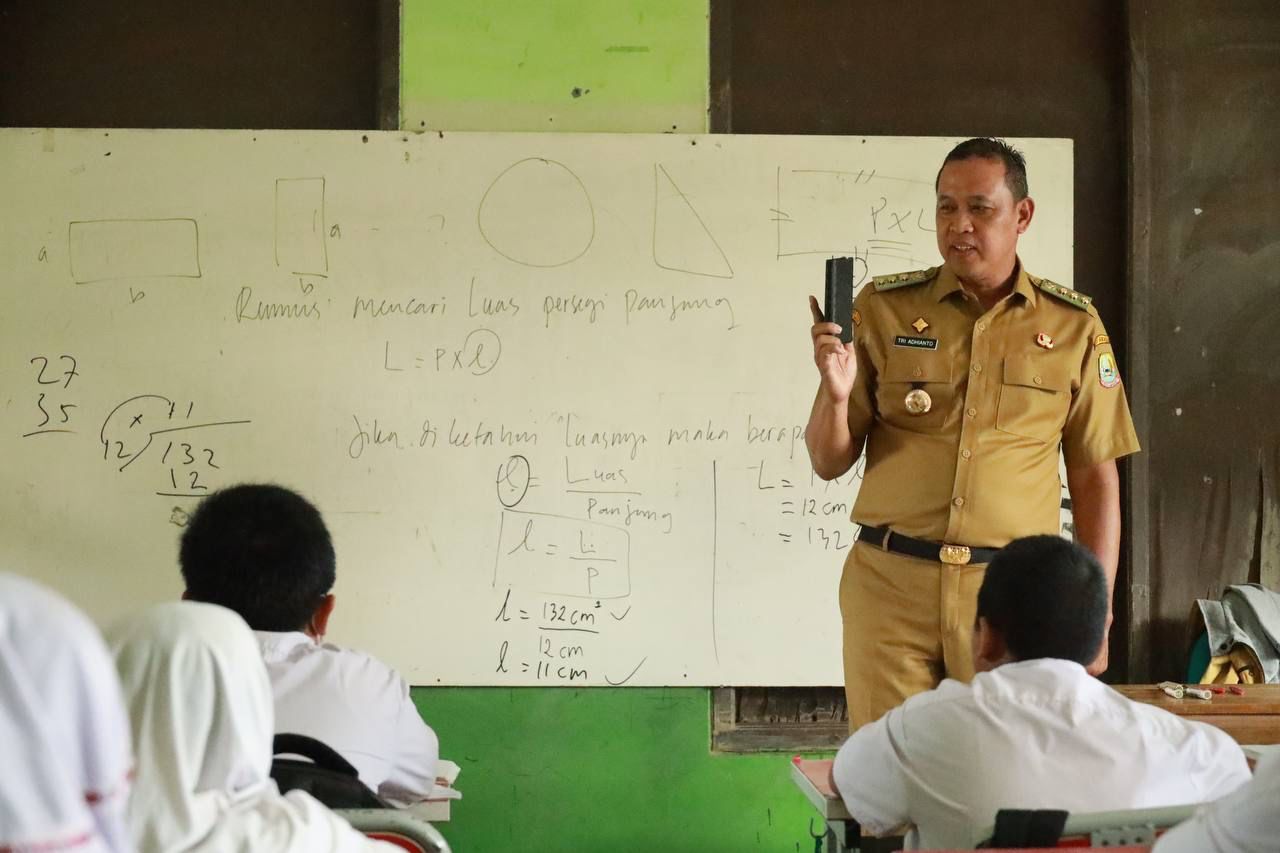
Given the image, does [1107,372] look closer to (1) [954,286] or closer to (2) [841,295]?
(1) [954,286]

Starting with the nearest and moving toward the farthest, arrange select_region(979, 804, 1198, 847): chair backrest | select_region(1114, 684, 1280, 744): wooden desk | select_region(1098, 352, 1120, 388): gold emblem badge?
select_region(979, 804, 1198, 847): chair backrest
select_region(1114, 684, 1280, 744): wooden desk
select_region(1098, 352, 1120, 388): gold emblem badge

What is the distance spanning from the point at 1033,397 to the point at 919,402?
23 cm

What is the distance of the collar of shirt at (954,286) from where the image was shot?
8.39 feet

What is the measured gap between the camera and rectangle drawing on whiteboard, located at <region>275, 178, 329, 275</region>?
3467mm

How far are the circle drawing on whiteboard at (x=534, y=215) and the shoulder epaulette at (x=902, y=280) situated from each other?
1075 millimetres

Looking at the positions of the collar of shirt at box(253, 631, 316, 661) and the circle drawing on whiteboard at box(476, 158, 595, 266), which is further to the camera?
the circle drawing on whiteboard at box(476, 158, 595, 266)

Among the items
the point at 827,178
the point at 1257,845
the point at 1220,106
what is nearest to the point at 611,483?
the point at 827,178

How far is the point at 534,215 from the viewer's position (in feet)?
11.4

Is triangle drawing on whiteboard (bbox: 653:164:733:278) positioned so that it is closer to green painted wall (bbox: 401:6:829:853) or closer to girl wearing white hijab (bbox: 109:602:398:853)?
green painted wall (bbox: 401:6:829:853)

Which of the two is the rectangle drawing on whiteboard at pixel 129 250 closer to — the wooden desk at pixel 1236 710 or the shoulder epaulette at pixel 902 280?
the shoulder epaulette at pixel 902 280

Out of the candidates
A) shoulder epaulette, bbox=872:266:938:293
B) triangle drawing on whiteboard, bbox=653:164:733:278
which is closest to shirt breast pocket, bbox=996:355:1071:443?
shoulder epaulette, bbox=872:266:938:293

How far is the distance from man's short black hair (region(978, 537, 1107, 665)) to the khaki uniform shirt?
27.9 inches

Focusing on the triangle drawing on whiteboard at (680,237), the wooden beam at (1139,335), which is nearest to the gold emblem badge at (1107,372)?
the wooden beam at (1139,335)

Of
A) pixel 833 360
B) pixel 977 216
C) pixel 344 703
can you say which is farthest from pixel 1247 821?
pixel 977 216
